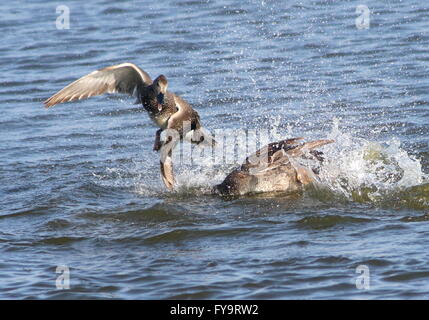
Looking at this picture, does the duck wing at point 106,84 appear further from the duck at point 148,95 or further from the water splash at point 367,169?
the water splash at point 367,169

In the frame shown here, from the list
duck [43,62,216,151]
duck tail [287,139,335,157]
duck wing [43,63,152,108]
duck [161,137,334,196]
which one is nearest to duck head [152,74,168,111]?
duck [43,62,216,151]

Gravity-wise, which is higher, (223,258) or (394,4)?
(394,4)

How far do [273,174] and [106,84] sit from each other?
6.05ft

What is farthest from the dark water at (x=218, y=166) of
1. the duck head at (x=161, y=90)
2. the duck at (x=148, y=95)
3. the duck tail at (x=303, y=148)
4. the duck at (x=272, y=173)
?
the duck head at (x=161, y=90)

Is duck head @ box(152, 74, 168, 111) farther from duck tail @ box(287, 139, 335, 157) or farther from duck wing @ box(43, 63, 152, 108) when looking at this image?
duck tail @ box(287, 139, 335, 157)

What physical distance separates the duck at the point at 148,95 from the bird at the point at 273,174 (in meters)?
0.49

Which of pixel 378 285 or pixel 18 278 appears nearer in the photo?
pixel 378 285

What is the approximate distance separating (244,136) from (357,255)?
13.6 feet

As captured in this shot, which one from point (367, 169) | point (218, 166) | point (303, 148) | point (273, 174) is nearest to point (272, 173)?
point (273, 174)

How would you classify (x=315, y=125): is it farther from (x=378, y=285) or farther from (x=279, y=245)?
(x=378, y=285)
